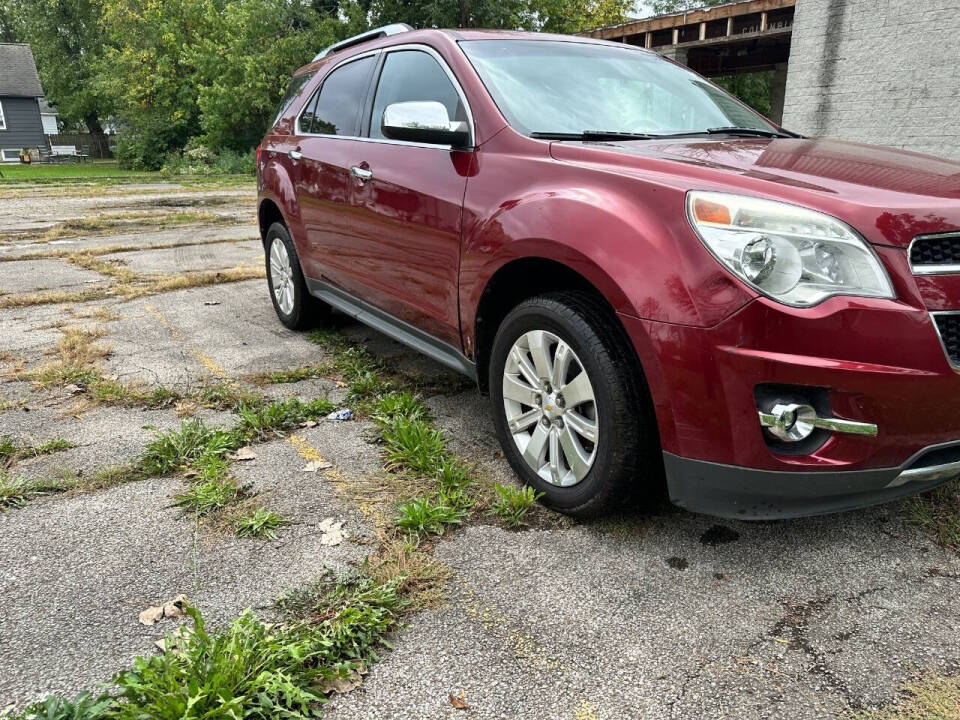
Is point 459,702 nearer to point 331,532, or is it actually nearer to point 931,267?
point 331,532

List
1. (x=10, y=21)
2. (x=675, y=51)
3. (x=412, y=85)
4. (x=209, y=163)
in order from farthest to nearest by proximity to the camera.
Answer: (x=10, y=21), (x=209, y=163), (x=675, y=51), (x=412, y=85)

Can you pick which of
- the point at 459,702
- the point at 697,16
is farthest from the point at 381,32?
the point at 697,16

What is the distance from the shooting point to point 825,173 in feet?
7.87

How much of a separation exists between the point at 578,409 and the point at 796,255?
2.96 ft

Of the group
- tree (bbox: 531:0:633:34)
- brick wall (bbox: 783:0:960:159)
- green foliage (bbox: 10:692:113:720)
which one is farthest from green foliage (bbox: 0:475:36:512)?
tree (bbox: 531:0:633:34)

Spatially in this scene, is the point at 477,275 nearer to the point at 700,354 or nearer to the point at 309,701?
the point at 700,354

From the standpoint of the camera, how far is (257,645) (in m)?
1.95

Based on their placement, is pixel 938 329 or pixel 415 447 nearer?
pixel 938 329

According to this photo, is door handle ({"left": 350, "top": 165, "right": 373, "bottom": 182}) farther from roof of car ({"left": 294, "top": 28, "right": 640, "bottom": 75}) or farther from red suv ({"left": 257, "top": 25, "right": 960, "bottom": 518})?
roof of car ({"left": 294, "top": 28, "right": 640, "bottom": 75})

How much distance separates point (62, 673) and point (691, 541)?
1955 mm

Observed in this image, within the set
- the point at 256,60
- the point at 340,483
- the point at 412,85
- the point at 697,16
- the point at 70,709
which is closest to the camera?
the point at 70,709

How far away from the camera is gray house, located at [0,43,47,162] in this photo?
146 feet

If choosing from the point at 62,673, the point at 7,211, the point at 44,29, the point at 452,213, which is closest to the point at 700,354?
Answer: the point at 452,213

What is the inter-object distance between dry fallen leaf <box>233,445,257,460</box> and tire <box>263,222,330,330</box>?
1.91m
